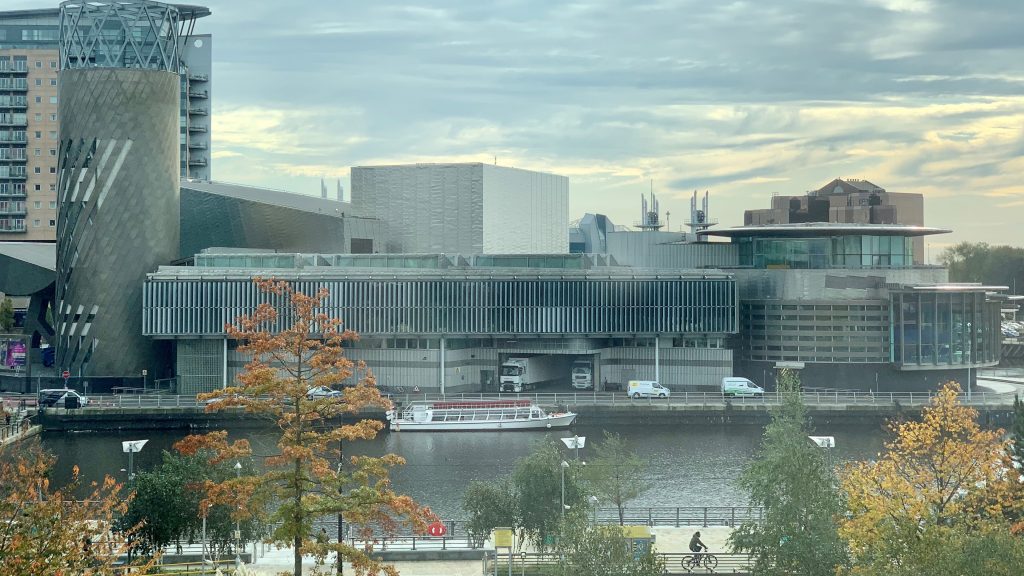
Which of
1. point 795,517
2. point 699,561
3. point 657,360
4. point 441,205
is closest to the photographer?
point 795,517

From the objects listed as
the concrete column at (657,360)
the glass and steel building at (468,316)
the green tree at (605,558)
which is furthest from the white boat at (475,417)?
the green tree at (605,558)

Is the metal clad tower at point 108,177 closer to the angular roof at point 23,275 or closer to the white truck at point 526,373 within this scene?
the angular roof at point 23,275

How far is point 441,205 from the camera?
104 m

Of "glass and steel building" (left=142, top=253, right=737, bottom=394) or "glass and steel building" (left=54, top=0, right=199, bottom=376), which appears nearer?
"glass and steel building" (left=142, top=253, right=737, bottom=394)

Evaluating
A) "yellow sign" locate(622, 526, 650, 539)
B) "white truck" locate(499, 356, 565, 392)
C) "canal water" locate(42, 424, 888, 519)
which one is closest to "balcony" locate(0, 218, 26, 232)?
"canal water" locate(42, 424, 888, 519)

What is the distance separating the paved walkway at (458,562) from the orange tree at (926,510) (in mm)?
7106

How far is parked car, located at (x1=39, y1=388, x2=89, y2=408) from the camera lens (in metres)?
79.2

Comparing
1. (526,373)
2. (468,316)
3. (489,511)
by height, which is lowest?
(489,511)

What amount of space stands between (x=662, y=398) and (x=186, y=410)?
88.2 feet

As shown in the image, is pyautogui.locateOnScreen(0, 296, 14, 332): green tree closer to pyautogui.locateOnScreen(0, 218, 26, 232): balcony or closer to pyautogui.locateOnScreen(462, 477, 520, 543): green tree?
pyautogui.locateOnScreen(0, 218, 26, 232): balcony

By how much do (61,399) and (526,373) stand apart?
2741cm

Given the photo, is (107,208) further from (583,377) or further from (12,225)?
(12,225)

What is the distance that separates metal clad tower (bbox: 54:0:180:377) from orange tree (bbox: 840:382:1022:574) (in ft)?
192

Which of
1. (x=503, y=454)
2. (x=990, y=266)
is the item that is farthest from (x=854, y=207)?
(x=503, y=454)
